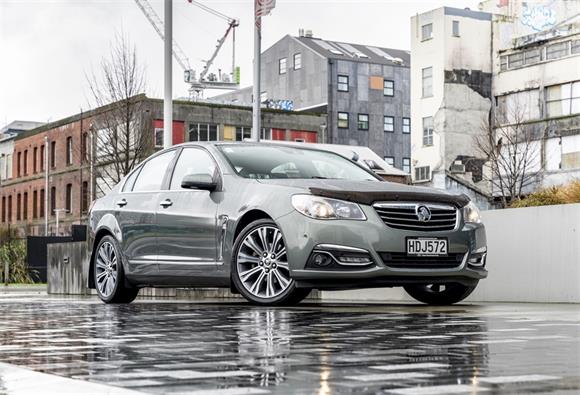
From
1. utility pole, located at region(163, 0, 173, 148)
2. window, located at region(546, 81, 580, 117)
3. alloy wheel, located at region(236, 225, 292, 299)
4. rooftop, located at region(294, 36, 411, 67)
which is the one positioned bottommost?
alloy wheel, located at region(236, 225, 292, 299)

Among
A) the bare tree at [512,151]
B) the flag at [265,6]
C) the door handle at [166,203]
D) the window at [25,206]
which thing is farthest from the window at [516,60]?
the door handle at [166,203]

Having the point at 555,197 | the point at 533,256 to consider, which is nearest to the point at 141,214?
the point at 533,256

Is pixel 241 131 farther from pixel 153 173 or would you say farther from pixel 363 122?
pixel 153 173

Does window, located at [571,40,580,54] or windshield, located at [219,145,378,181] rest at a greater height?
→ window, located at [571,40,580,54]

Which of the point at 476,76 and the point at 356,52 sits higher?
the point at 356,52

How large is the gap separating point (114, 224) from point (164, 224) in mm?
1102

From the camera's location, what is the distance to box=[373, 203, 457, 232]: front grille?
9.34 metres

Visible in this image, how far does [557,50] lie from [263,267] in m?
58.3

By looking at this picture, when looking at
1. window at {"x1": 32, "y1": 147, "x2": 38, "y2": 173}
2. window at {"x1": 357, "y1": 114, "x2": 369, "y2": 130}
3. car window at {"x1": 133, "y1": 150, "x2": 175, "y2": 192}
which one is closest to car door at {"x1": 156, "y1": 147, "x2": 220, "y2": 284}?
car window at {"x1": 133, "y1": 150, "x2": 175, "y2": 192}

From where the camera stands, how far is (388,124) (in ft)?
319

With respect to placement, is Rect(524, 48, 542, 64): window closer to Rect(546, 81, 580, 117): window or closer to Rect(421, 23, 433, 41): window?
Rect(546, 81, 580, 117): window

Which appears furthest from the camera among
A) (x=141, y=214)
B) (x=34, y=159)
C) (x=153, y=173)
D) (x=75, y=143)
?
(x=34, y=159)

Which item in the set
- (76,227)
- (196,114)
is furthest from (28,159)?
(76,227)

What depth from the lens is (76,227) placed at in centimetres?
2511
